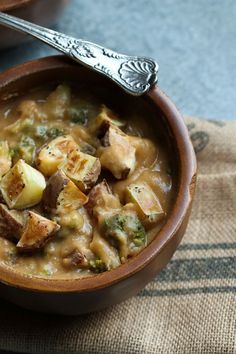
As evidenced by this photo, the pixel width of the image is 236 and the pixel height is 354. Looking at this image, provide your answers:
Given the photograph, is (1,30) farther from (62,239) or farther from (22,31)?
(62,239)

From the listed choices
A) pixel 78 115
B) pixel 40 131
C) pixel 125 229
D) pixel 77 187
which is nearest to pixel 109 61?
pixel 78 115

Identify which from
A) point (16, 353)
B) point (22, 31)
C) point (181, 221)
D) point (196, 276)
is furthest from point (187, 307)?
point (22, 31)

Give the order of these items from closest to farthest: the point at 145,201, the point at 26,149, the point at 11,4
A: the point at 145,201
the point at 26,149
the point at 11,4

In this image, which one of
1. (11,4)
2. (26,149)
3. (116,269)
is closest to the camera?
(116,269)

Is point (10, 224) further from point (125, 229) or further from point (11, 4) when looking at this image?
point (11, 4)

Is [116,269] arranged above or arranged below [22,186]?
below

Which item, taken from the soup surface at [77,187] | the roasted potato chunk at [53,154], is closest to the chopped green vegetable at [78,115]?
the soup surface at [77,187]
